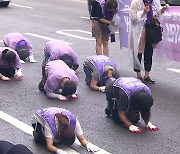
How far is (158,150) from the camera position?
5.11m

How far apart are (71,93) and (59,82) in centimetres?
22

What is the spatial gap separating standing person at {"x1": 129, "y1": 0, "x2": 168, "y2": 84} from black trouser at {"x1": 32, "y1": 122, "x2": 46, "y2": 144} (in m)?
2.80

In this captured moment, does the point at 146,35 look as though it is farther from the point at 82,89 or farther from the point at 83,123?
the point at 83,123

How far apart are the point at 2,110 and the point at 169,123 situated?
2209 millimetres

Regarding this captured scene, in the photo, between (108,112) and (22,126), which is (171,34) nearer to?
(108,112)

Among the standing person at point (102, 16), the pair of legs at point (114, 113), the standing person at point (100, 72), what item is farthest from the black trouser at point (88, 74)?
the pair of legs at point (114, 113)

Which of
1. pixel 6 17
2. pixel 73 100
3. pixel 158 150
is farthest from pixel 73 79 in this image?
pixel 6 17

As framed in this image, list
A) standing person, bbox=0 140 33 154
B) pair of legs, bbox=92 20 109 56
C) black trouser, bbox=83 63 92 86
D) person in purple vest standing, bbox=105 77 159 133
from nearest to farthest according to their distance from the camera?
standing person, bbox=0 140 33 154 < person in purple vest standing, bbox=105 77 159 133 < black trouser, bbox=83 63 92 86 < pair of legs, bbox=92 20 109 56

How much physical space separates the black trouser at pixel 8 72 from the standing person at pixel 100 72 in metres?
1.27

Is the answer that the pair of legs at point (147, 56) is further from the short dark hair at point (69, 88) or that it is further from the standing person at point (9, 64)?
the standing person at point (9, 64)

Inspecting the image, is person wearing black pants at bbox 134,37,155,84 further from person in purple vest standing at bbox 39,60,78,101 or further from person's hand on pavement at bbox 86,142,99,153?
person's hand on pavement at bbox 86,142,99,153

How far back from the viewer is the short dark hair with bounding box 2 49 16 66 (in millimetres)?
7400

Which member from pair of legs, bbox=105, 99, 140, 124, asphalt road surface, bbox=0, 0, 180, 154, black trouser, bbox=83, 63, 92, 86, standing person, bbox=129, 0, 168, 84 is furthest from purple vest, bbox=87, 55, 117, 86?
pair of legs, bbox=105, 99, 140, 124

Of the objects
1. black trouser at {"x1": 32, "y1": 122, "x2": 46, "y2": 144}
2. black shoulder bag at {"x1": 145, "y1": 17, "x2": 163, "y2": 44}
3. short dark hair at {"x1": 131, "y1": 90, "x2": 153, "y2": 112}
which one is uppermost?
black shoulder bag at {"x1": 145, "y1": 17, "x2": 163, "y2": 44}
